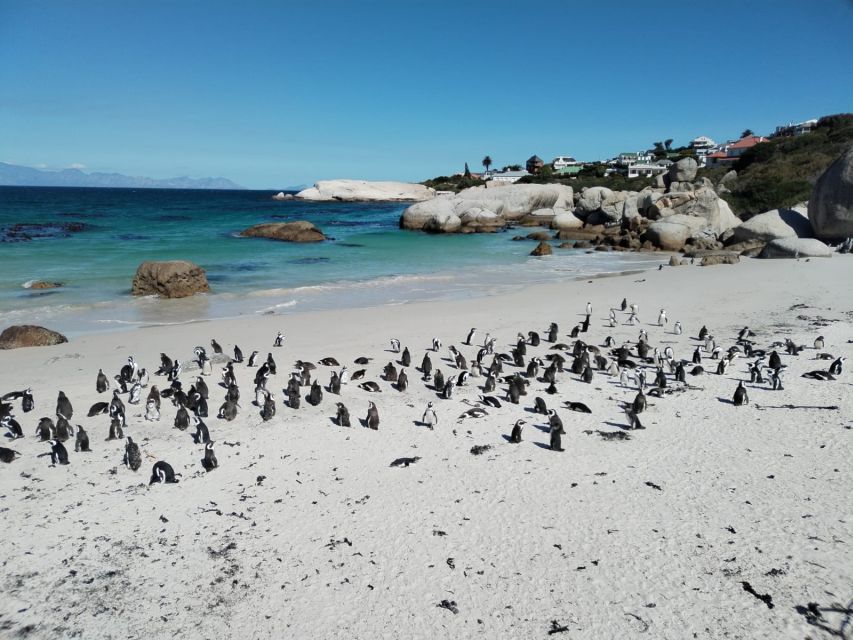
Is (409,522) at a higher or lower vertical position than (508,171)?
lower

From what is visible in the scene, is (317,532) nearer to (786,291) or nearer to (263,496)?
(263,496)

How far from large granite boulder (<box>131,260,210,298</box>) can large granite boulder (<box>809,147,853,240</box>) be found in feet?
96.0

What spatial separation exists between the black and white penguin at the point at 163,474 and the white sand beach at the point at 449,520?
16cm

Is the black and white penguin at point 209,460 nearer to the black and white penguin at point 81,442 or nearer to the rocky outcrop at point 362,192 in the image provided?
the black and white penguin at point 81,442

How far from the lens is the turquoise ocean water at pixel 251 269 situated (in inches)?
801

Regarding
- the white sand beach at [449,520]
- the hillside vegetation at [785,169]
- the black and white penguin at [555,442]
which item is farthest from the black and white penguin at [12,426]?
the hillside vegetation at [785,169]

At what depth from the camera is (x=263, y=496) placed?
7.72 meters

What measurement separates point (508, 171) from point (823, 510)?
14511 cm

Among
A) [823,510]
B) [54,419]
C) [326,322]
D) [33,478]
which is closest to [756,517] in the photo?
[823,510]

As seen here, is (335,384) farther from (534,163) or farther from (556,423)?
(534,163)

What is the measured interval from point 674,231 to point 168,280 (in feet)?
91.7

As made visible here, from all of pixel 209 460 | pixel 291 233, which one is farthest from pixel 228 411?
pixel 291 233

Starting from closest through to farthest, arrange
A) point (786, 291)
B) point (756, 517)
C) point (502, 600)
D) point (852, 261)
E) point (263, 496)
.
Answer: point (502, 600)
point (756, 517)
point (263, 496)
point (786, 291)
point (852, 261)

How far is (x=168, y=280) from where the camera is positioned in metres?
21.5
